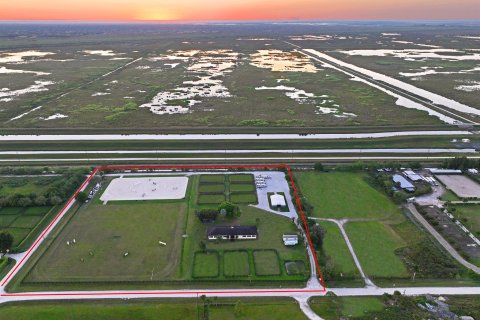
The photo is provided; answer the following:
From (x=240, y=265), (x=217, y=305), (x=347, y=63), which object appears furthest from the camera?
(x=347, y=63)

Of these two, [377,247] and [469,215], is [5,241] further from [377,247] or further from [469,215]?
[469,215]

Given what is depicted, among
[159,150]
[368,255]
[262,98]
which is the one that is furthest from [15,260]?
[262,98]

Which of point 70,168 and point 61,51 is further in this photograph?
point 61,51

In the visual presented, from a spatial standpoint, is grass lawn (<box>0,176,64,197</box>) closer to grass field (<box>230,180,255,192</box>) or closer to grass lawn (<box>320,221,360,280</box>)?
grass field (<box>230,180,255,192</box>)

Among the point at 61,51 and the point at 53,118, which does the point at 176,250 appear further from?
the point at 61,51

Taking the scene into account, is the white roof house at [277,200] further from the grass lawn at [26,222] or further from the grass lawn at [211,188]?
the grass lawn at [26,222]

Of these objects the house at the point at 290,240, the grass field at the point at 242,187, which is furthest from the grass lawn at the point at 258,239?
the grass field at the point at 242,187
